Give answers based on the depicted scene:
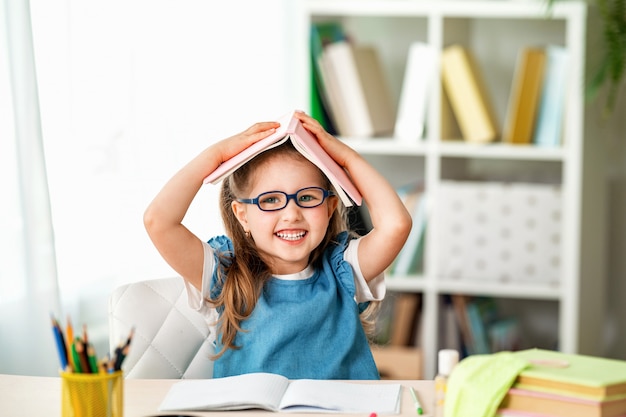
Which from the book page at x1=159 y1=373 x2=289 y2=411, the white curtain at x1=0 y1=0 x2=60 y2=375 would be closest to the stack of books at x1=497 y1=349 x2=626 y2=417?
the book page at x1=159 y1=373 x2=289 y2=411

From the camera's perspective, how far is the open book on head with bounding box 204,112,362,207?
1.62m

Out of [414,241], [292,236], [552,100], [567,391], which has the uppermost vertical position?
[552,100]

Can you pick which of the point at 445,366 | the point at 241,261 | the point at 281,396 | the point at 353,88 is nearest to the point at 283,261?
the point at 241,261

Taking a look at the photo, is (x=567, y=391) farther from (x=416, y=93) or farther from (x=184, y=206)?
(x=416, y=93)

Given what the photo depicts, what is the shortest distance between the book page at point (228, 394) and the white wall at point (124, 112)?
2.43 ft

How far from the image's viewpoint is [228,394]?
132cm

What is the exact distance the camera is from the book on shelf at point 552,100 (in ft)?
9.91

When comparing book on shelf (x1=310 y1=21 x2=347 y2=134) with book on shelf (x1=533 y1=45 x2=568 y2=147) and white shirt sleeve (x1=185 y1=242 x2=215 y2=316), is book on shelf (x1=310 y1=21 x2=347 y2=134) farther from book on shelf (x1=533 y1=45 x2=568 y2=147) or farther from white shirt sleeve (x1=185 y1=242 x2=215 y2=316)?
white shirt sleeve (x1=185 y1=242 x2=215 y2=316)

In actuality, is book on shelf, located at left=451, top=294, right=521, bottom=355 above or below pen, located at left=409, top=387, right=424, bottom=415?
below

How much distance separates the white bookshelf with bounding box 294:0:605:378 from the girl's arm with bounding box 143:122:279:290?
147cm

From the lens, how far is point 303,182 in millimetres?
1721

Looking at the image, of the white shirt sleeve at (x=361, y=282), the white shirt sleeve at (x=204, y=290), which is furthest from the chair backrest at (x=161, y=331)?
the white shirt sleeve at (x=361, y=282)

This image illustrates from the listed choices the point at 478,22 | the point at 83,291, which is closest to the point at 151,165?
the point at 83,291

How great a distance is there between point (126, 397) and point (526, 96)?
208cm
